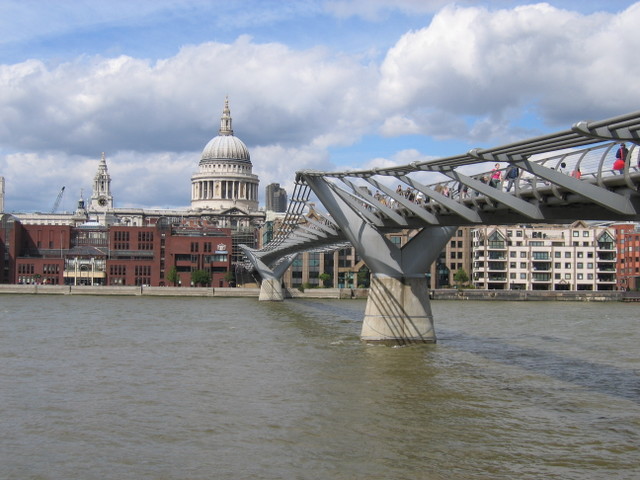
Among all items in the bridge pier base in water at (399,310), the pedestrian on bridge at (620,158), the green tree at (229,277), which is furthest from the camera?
the green tree at (229,277)

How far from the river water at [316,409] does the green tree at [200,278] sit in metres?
81.2

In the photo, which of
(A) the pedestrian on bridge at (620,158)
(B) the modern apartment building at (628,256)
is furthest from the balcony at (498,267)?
(A) the pedestrian on bridge at (620,158)

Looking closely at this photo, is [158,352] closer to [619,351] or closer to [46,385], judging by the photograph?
[46,385]

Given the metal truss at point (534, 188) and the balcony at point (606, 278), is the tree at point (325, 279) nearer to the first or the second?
the balcony at point (606, 278)

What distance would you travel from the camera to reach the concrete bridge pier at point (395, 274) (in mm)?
35250

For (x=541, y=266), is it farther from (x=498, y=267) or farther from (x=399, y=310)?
(x=399, y=310)

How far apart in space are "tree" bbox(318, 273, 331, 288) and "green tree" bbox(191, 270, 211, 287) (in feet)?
53.1

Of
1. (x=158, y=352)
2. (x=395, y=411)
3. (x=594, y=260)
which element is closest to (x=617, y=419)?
(x=395, y=411)

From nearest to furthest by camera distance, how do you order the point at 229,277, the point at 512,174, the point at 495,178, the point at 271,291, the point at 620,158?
the point at 620,158 → the point at 512,174 → the point at 495,178 → the point at 271,291 → the point at 229,277

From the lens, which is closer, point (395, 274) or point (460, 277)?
point (395, 274)

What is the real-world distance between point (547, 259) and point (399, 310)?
83.5 meters

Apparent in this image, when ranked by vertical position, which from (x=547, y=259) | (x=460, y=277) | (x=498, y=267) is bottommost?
(x=460, y=277)

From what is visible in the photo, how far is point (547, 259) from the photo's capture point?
11481cm

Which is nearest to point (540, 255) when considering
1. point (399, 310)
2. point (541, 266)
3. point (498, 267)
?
point (541, 266)
